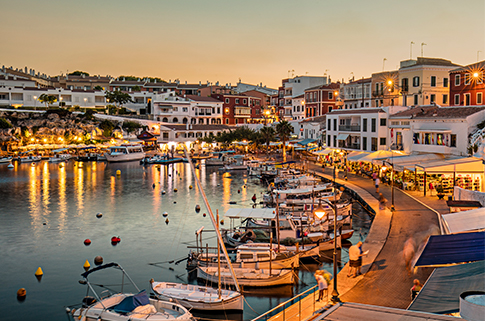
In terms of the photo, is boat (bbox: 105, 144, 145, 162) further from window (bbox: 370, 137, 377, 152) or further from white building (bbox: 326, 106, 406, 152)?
window (bbox: 370, 137, 377, 152)

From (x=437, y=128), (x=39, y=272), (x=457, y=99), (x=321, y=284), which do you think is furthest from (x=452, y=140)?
(x=39, y=272)

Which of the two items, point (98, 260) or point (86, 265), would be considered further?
point (98, 260)

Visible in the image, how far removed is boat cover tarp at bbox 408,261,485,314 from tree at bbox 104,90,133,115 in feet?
378

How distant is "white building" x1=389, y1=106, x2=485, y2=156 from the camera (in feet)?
128

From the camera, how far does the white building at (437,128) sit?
1534 inches

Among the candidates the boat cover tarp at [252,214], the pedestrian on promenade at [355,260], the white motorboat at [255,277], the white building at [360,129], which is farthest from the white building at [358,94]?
the pedestrian on promenade at [355,260]

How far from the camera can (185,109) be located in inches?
4446

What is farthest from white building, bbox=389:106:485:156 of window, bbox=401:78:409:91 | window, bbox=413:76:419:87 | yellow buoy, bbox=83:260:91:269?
yellow buoy, bbox=83:260:91:269

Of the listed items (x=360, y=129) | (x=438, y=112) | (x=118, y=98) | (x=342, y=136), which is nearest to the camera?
(x=438, y=112)

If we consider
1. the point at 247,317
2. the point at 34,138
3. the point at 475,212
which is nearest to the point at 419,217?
the point at 475,212

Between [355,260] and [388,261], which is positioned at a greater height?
[355,260]

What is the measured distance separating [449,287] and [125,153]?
276 ft

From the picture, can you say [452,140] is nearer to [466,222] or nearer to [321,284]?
[466,222]

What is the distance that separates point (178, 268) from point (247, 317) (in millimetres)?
7776
